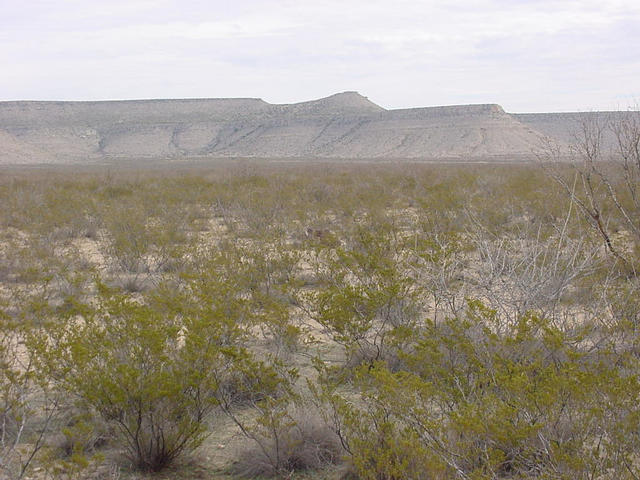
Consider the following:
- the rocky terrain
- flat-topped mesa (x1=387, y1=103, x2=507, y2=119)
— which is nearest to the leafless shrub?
the rocky terrain

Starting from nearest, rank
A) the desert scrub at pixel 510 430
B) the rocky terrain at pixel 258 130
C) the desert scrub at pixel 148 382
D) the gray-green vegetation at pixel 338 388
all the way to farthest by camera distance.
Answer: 1. the desert scrub at pixel 510 430
2. the gray-green vegetation at pixel 338 388
3. the desert scrub at pixel 148 382
4. the rocky terrain at pixel 258 130

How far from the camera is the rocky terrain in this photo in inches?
3425

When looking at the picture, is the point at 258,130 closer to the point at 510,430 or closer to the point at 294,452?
the point at 294,452

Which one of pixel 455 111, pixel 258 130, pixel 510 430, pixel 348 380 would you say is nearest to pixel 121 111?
pixel 258 130

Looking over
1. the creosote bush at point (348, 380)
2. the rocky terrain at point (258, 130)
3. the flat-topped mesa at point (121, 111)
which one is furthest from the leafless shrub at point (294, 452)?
the flat-topped mesa at point (121, 111)

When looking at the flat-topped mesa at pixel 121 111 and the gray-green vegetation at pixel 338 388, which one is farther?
the flat-topped mesa at pixel 121 111

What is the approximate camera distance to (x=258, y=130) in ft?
336

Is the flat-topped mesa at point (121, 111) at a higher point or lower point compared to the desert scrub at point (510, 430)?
higher

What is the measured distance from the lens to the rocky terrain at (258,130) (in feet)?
285

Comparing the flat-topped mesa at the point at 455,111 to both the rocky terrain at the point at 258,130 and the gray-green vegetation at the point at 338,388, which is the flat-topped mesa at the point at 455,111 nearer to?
the rocky terrain at the point at 258,130

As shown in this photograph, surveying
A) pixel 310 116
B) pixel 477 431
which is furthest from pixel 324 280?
pixel 310 116

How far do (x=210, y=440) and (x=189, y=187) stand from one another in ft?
65.6

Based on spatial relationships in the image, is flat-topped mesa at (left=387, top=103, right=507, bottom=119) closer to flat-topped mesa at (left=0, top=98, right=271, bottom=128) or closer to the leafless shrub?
flat-topped mesa at (left=0, top=98, right=271, bottom=128)

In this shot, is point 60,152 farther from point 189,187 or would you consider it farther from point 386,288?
point 386,288
